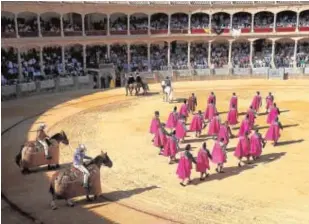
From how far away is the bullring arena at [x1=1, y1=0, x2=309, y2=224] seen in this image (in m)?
13.0

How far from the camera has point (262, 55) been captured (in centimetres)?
4403

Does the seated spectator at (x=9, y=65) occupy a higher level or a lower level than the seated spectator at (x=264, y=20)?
lower

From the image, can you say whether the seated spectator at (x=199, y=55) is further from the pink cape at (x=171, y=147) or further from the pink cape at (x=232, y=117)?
the pink cape at (x=171, y=147)

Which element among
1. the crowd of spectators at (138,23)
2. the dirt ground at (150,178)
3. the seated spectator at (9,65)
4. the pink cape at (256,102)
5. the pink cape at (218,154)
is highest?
the crowd of spectators at (138,23)

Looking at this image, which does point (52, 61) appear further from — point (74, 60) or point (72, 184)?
point (72, 184)

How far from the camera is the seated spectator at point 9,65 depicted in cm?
3305

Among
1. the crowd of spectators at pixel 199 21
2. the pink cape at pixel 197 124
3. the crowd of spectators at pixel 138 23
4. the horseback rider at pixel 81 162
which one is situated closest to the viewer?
the horseback rider at pixel 81 162

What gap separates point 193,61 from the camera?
43.1 metres

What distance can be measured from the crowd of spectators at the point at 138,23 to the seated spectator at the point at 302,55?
1364 cm

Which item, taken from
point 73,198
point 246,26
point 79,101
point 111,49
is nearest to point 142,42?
point 111,49

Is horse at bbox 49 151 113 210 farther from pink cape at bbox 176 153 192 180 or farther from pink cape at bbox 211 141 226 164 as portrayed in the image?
pink cape at bbox 211 141 226 164

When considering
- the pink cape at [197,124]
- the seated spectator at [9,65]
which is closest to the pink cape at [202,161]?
the pink cape at [197,124]

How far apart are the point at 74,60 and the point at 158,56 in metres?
7.83

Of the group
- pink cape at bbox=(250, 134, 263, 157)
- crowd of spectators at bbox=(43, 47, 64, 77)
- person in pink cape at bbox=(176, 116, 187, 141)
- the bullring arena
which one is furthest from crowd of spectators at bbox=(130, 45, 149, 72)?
pink cape at bbox=(250, 134, 263, 157)
